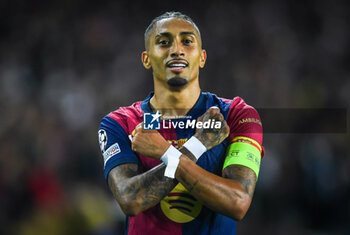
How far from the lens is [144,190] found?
2.67 metres

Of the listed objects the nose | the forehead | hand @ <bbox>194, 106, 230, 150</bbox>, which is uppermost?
the forehead

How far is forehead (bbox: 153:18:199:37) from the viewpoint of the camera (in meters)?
3.25

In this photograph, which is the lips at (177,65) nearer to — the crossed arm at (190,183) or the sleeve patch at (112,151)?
the crossed arm at (190,183)

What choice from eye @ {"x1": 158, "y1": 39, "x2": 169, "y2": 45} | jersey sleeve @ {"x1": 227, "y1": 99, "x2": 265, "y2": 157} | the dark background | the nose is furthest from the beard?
the dark background

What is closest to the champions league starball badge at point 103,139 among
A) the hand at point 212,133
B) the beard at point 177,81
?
the beard at point 177,81

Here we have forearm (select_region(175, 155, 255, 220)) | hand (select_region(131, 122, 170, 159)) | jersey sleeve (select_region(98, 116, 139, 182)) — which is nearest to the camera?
forearm (select_region(175, 155, 255, 220))

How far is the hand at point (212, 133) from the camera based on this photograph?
2758 mm

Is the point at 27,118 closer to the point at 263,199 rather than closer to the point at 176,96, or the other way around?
the point at 263,199

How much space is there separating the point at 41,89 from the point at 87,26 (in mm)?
1683

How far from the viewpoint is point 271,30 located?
7801mm

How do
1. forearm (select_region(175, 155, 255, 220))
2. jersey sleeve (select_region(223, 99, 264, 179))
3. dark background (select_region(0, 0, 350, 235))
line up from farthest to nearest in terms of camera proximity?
dark background (select_region(0, 0, 350, 235)) < jersey sleeve (select_region(223, 99, 264, 179)) < forearm (select_region(175, 155, 255, 220))

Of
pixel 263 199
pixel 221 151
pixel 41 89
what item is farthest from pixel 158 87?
pixel 41 89

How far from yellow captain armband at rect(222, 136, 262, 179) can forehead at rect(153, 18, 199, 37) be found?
950mm

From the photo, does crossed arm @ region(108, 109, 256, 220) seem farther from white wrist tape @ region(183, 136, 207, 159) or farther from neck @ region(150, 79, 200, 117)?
neck @ region(150, 79, 200, 117)
